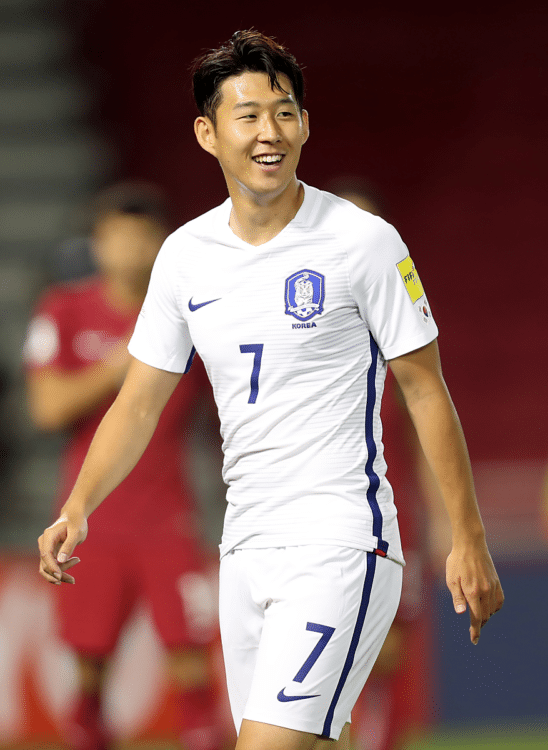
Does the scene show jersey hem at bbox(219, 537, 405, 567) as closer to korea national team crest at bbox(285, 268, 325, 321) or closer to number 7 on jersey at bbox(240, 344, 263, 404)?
number 7 on jersey at bbox(240, 344, 263, 404)

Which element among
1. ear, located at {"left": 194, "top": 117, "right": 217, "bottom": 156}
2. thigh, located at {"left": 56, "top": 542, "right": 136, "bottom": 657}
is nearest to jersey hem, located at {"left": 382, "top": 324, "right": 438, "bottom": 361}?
ear, located at {"left": 194, "top": 117, "right": 217, "bottom": 156}

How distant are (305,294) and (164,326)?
1.30ft

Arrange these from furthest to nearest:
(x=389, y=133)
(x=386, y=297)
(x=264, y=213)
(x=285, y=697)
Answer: (x=389, y=133), (x=264, y=213), (x=386, y=297), (x=285, y=697)

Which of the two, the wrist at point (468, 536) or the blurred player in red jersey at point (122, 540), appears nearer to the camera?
the wrist at point (468, 536)

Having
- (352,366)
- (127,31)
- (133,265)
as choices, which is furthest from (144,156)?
(352,366)

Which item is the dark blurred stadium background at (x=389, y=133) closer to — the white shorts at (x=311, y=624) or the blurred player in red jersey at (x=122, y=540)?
the blurred player in red jersey at (x=122, y=540)

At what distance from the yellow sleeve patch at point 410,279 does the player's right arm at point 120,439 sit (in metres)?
0.58

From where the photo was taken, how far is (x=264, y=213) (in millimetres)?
2400

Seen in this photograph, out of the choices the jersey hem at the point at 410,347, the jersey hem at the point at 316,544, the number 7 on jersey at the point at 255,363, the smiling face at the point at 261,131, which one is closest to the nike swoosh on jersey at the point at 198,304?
the number 7 on jersey at the point at 255,363

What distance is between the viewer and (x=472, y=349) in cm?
811

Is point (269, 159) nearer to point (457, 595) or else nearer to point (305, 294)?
point (305, 294)

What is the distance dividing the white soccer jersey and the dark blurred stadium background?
5.64 meters

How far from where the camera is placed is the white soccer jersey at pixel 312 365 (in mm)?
2256

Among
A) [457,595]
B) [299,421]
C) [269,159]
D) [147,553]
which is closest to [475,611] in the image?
[457,595]
